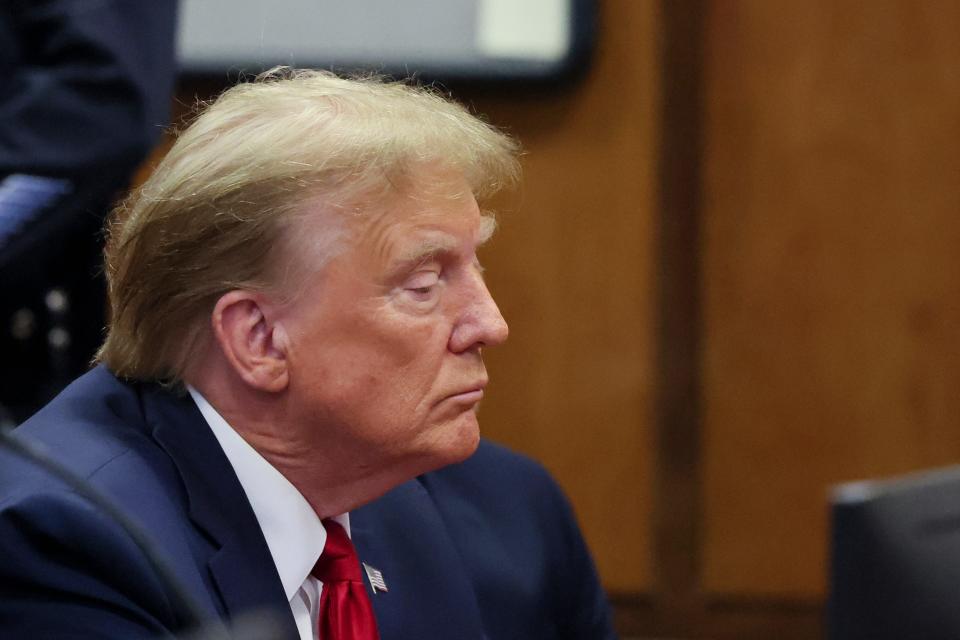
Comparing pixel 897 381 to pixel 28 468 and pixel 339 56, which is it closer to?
pixel 339 56

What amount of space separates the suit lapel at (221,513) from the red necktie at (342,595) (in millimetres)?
48

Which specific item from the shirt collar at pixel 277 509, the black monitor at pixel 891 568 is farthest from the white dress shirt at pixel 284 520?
the black monitor at pixel 891 568

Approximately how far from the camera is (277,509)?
4.59ft

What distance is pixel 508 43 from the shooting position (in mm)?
3262

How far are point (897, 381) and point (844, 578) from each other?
7.54 feet

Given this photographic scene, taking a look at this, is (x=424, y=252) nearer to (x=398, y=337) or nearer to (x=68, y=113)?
(x=398, y=337)

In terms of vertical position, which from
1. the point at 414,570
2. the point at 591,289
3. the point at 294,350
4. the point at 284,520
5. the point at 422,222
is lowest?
the point at 591,289

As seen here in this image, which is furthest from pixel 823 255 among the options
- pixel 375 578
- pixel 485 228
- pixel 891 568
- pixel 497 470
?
pixel 891 568

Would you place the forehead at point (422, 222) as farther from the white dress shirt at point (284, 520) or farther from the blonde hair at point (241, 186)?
the white dress shirt at point (284, 520)

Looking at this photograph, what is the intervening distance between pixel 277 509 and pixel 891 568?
0.59 metres

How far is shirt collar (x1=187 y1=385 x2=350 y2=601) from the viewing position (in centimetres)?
138

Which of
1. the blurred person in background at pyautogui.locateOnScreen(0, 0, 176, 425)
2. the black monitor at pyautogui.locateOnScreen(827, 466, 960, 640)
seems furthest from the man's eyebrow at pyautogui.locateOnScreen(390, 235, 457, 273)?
the blurred person in background at pyautogui.locateOnScreen(0, 0, 176, 425)

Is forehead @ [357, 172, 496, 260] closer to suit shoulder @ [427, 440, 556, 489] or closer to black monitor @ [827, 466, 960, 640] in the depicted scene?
suit shoulder @ [427, 440, 556, 489]

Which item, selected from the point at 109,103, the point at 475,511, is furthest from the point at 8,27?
the point at 475,511
